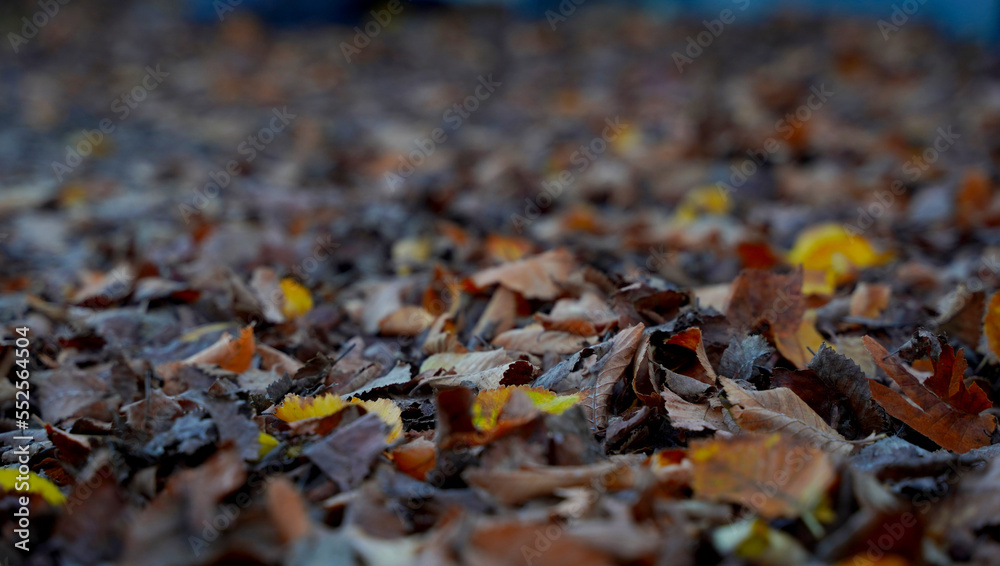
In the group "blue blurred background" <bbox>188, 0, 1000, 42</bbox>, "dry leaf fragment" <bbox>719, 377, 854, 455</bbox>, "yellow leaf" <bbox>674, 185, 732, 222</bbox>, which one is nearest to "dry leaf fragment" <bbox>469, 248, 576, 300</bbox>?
"dry leaf fragment" <bbox>719, 377, 854, 455</bbox>

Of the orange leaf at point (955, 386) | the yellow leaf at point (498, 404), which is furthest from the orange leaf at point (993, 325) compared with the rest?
the yellow leaf at point (498, 404)

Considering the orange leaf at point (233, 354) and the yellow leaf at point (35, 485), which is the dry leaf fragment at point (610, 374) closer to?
the orange leaf at point (233, 354)

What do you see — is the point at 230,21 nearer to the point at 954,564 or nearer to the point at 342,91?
the point at 342,91

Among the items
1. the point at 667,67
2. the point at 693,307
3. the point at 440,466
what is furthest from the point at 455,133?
the point at 440,466

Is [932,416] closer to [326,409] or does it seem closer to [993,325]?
[993,325]

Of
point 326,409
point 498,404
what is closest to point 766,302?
point 498,404

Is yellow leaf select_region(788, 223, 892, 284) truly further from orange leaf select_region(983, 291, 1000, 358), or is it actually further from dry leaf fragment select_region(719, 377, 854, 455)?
dry leaf fragment select_region(719, 377, 854, 455)

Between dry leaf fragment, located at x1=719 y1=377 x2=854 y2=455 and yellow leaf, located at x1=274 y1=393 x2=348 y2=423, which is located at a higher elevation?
dry leaf fragment, located at x1=719 y1=377 x2=854 y2=455
